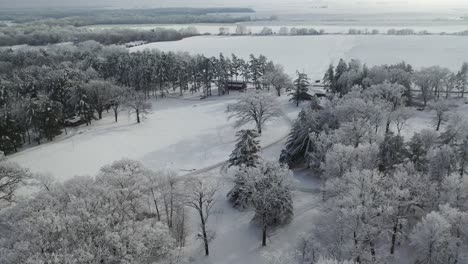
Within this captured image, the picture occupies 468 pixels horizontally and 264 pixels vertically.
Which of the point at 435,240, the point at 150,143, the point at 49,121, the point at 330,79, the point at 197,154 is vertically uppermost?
the point at 330,79

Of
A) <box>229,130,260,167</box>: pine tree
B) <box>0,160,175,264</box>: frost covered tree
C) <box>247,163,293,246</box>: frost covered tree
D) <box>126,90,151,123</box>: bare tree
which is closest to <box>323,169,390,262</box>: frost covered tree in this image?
<box>247,163,293,246</box>: frost covered tree

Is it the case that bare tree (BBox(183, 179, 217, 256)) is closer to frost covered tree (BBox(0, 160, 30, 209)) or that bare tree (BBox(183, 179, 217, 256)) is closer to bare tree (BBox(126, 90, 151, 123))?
frost covered tree (BBox(0, 160, 30, 209))

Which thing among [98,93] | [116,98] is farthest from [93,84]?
[116,98]

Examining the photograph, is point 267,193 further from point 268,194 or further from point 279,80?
point 279,80

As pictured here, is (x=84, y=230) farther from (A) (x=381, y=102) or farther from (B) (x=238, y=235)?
(A) (x=381, y=102)

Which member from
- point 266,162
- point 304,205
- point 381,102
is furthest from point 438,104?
point 266,162

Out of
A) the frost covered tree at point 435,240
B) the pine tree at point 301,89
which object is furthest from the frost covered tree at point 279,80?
the frost covered tree at point 435,240
